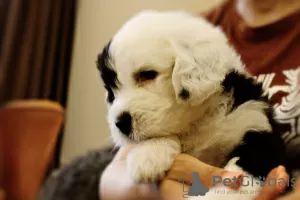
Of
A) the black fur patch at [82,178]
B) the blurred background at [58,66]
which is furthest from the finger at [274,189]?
the blurred background at [58,66]

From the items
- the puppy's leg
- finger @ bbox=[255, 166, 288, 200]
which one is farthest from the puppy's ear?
finger @ bbox=[255, 166, 288, 200]

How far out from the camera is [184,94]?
0.92 meters

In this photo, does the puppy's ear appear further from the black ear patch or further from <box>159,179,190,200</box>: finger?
<box>159,179,190,200</box>: finger

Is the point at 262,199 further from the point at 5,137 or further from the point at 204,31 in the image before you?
the point at 5,137

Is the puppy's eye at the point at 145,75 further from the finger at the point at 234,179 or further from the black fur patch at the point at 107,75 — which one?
the finger at the point at 234,179

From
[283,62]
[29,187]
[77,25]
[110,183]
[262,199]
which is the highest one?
[77,25]

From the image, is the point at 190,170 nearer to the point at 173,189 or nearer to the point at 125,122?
the point at 173,189

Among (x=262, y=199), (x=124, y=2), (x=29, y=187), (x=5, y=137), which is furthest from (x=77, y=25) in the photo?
(x=262, y=199)

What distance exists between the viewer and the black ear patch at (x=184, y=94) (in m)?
0.91

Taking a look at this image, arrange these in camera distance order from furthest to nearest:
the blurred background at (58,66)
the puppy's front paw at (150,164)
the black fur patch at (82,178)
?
the blurred background at (58,66), the black fur patch at (82,178), the puppy's front paw at (150,164)

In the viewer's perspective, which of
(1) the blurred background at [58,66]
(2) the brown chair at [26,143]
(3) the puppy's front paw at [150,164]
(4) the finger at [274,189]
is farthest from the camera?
(1) the blurred background at [58,66]

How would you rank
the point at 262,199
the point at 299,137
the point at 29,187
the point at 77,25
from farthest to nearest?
the point at 77,25 < the point at 29,187 < the point at 299,137 < the point at 262,199

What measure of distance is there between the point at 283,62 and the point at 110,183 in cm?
75

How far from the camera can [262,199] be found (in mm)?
783
